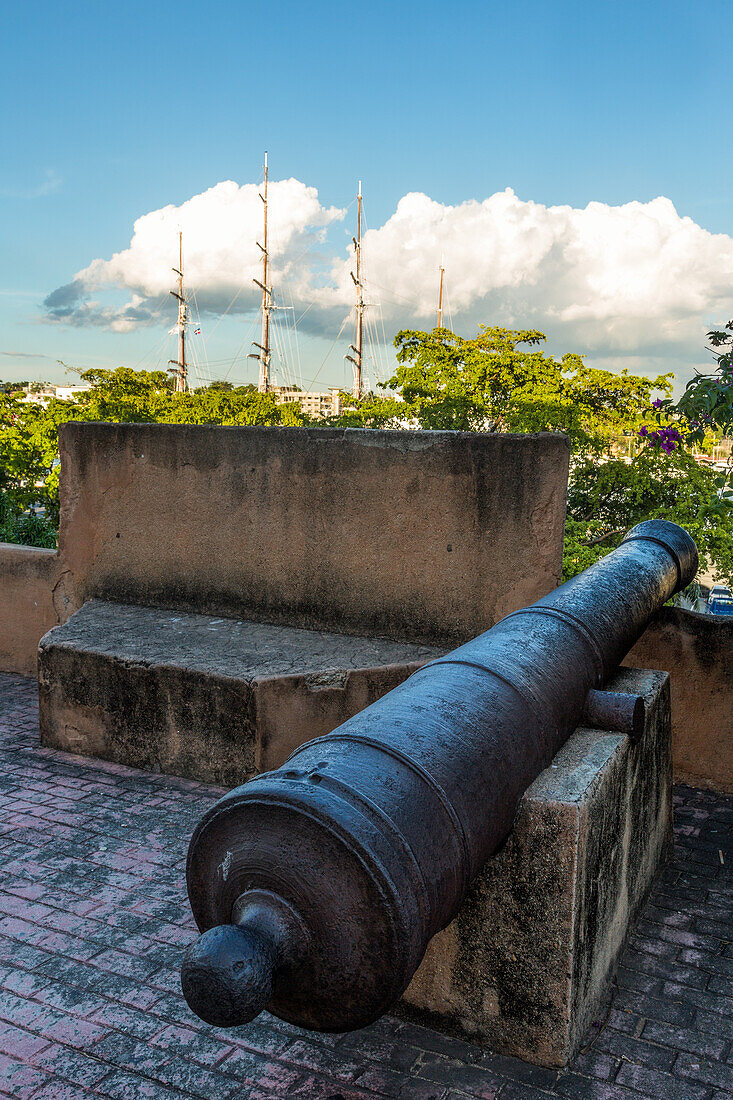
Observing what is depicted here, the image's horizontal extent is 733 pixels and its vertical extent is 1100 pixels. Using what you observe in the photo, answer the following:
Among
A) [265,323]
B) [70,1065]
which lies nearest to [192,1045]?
[70,1065]

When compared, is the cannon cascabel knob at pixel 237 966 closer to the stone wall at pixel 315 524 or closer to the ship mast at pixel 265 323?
the stone wall at pixel 315 524

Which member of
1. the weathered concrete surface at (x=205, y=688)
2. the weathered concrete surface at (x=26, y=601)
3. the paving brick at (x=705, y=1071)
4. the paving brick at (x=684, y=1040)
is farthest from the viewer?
the weathered concrete surface at (x=26, y=601)

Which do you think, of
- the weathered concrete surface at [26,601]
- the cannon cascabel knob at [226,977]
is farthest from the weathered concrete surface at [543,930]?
the weathered concrete surface at [26,601]

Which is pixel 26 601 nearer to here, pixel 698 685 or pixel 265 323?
pixel 698 685

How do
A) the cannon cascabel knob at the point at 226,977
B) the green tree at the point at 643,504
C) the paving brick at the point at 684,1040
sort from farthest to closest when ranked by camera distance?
1. the green tree at the point at 643,504
2. the paving brick at the point at 684,1040
3. the cannon cascabel knob at the point at 226,977

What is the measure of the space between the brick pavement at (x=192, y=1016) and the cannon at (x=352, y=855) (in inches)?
26.0

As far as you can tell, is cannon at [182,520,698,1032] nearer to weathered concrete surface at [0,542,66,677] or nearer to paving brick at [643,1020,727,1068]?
paving brick at [643,1020,727,1068]

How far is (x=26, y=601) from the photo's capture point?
592cm

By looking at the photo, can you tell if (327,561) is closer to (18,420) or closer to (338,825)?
(338,825)

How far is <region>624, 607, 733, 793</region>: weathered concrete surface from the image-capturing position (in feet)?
14.1

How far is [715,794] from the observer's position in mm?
4320

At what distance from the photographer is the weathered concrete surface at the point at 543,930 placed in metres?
2.35

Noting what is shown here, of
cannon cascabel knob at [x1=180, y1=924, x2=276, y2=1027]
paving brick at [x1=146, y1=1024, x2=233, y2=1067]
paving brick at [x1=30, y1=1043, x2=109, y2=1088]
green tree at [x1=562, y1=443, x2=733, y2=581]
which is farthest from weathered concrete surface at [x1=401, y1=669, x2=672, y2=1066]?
green tree at [x1=562, y1=443, x2=733, y2=581]

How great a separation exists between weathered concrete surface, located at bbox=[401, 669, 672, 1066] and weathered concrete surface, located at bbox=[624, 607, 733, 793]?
5.81 feet
